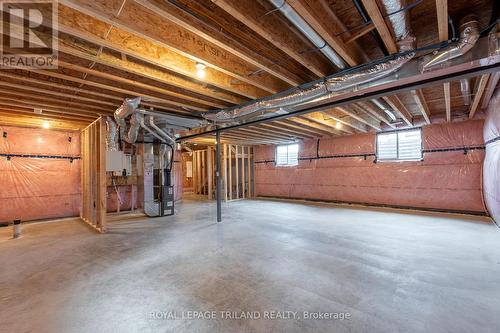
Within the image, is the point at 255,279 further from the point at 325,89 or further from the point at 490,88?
the point at 490,88

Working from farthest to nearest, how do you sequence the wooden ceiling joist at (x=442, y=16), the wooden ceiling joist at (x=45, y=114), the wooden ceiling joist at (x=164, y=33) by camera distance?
the wooden ceiling joist at (x=45, y=114)
the wooden ceiling joist at (x=164, y=33)
the wooden ceiling joist at (x=442, y=16)

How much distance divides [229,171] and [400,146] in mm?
5476

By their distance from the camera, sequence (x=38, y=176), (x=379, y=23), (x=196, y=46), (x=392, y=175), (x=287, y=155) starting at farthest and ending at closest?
(x=287, y=155)
(x=392, y=175)
(x=38, y=176)
(x=196, y=46)
(x=379, y=23)

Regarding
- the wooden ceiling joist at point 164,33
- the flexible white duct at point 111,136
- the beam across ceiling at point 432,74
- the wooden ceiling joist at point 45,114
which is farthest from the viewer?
the flexible white duct at point 111,136

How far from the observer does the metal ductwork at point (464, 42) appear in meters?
1.84

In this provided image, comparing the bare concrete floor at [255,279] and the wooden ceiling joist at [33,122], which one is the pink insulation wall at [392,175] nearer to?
the bare concrete floor at [255,279]

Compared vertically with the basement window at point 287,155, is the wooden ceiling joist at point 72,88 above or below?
above

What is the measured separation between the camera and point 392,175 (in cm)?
614

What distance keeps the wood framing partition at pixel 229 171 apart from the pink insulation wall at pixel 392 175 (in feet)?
3.63

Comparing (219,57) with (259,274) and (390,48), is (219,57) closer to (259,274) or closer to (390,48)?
(390,48)

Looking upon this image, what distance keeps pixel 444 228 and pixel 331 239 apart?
2.33 m

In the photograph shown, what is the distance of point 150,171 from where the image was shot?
5.84 metres

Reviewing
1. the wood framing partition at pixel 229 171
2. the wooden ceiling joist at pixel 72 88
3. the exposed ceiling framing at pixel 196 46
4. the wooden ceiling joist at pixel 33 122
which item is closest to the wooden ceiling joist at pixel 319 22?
the exposed ceiling framing at pixel 196 46

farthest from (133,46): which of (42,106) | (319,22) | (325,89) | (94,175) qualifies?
(94,175)
